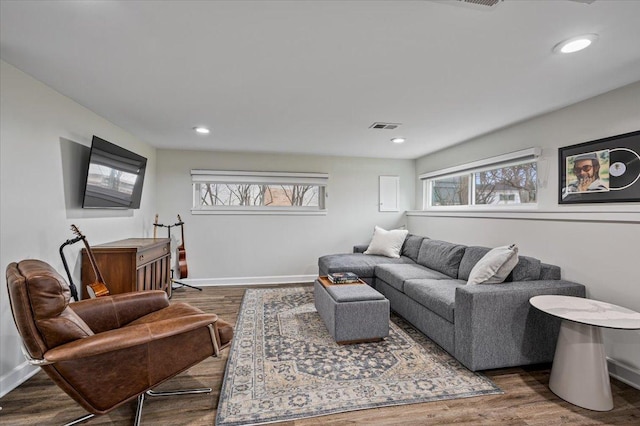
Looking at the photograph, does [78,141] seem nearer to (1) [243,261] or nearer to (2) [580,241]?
(1) [243,261]

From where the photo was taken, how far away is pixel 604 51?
181cm

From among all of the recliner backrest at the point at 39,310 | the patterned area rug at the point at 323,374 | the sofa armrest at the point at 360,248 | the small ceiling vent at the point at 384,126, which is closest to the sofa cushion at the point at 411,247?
the sofa armrest at the point at 360,248

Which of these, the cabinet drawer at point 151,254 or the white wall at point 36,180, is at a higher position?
the white wall at point 36,180

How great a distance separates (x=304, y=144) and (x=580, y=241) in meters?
3.23

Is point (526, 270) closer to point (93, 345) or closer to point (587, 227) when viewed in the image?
point (587, 227)

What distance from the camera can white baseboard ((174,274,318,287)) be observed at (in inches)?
187

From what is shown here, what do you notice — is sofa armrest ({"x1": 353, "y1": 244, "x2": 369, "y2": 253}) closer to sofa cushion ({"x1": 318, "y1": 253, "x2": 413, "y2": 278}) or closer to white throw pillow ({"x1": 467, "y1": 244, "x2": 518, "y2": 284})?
sofa cushion ({"x1": 318, "y1": 253, "x2": 413, "y2": 278})

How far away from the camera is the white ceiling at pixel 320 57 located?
1.49 metres

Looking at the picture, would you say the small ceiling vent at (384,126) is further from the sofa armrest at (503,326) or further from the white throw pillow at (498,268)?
the sofa armrest at (503,326)

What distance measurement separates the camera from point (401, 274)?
11.3ft

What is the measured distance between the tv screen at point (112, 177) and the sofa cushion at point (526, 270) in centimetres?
393

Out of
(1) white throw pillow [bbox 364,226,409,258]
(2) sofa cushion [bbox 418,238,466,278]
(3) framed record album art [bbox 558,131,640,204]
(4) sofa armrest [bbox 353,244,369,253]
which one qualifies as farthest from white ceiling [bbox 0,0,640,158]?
(4) sofa armrest [bbox 353,244,369,253]

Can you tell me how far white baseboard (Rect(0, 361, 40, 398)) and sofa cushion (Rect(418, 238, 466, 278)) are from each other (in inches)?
152

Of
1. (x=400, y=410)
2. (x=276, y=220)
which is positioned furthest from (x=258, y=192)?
(x=400, y=410)
